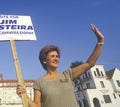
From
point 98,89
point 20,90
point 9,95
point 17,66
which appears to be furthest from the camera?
point 98,89

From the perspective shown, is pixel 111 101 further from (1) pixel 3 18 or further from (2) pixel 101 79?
(1) pixel 3 18

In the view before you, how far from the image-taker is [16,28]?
613 centimetres

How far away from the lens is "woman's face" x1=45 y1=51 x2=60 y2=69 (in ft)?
15.0

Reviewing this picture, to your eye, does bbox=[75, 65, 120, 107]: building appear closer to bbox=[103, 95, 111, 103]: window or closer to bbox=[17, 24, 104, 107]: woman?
bbox=[103, 95, 111, 103]: window

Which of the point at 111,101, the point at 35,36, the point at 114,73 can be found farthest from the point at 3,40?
the point at 114,73

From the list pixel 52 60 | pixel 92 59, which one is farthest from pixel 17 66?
pixel 92 59

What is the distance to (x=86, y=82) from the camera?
59438 mm

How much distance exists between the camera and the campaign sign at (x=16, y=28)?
19.6 ft

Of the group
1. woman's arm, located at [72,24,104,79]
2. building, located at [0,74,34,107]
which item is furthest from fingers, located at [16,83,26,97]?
building, located at [0,74,34,107]

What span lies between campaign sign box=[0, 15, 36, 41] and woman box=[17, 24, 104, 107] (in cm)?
145

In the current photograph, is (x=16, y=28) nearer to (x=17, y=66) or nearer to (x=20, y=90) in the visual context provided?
(x=17, y=66)

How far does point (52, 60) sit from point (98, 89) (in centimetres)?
5283

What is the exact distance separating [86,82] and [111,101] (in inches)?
270

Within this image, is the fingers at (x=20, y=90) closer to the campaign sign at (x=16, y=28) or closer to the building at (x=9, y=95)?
the campaign sign at (x=16, y=28)
